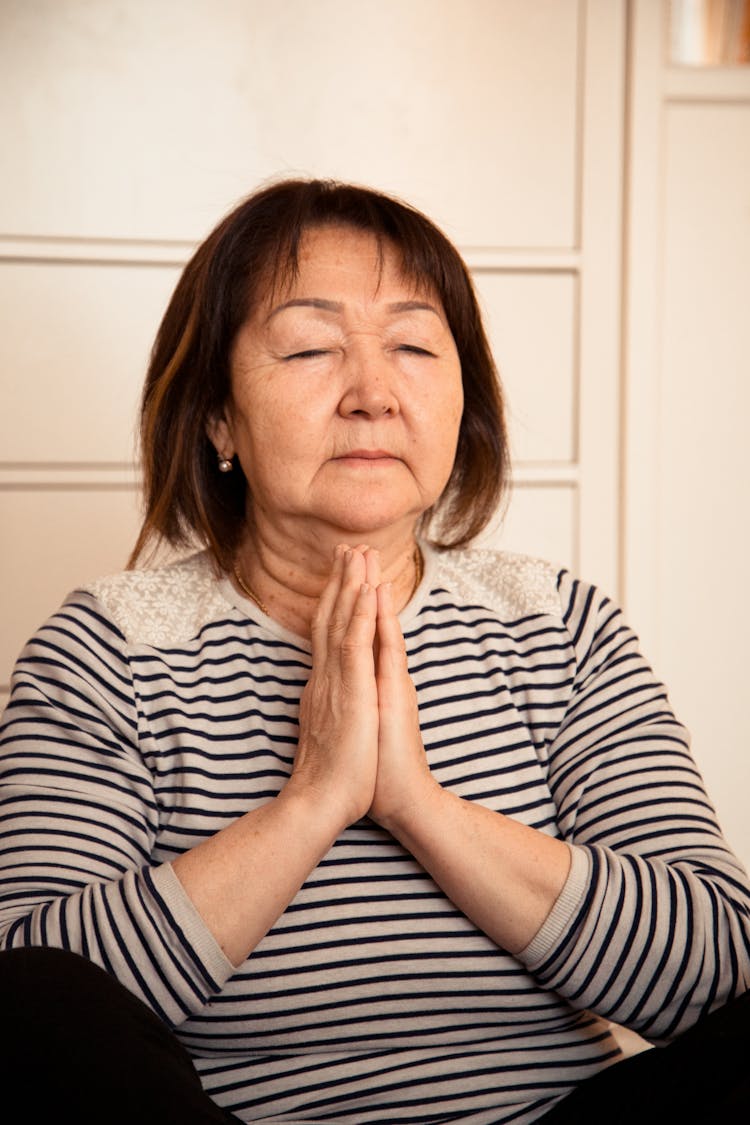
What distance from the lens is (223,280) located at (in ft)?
4.92

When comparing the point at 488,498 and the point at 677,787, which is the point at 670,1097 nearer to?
the point at 677,787

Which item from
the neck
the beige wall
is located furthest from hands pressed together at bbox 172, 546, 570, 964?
the beige wall

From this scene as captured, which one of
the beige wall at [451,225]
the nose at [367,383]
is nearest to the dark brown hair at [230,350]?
the nose at [367,383]

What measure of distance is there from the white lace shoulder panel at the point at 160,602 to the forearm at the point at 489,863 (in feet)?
1.13

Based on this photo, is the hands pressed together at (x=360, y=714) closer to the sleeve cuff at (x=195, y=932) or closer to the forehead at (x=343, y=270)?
the sleeve cuff at (x=195, y=932)

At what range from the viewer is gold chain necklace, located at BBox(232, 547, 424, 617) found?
1509 mm

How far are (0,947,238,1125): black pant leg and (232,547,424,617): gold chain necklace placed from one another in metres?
0.55

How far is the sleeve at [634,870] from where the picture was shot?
4.15ft

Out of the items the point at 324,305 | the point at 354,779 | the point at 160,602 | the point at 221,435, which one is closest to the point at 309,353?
the point at 324,305

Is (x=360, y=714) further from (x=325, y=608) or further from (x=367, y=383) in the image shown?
(x=367, y=383)

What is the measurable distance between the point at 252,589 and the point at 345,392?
0.89ft

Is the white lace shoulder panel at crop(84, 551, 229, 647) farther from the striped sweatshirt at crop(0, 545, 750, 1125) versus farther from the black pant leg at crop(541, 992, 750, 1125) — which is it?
the black pant leg at crop(541, 992, 750, 1125)

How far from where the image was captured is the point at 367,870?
1.33 metres

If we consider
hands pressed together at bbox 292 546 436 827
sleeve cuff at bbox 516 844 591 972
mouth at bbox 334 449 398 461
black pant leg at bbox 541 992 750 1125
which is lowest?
black pant leg at bbox 541 992 750 1125
